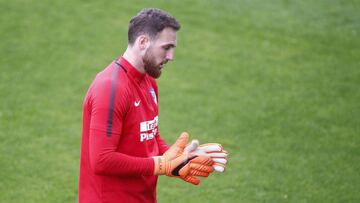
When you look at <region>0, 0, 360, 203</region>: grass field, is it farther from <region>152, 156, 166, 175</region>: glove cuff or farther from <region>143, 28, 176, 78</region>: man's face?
<region>143, 28, 176, 78</region>: man's face

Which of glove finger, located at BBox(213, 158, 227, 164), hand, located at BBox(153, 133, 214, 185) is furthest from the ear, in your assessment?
glove finger, located at BBox(213, 158, 227, 164)

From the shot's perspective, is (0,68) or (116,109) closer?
(116,109)

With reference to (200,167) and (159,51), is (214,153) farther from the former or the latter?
(159,51)

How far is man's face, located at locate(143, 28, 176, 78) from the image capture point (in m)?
3.59

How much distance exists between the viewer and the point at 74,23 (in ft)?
36.3

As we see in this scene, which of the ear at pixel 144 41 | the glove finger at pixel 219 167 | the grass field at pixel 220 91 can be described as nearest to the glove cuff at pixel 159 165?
the glove finger at pixel 219 167

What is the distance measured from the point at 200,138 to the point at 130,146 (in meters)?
4.17

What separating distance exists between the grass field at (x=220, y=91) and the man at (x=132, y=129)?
9.06 feet

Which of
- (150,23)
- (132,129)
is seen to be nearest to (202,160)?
(132,129)

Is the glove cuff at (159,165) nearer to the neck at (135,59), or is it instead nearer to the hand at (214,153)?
the hand at (214,153)

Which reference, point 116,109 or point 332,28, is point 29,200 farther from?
point 332,28

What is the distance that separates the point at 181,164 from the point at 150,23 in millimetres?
998

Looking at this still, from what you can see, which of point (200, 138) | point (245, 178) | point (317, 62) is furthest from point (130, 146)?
point (317, 62)

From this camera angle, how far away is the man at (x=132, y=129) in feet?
11.1
